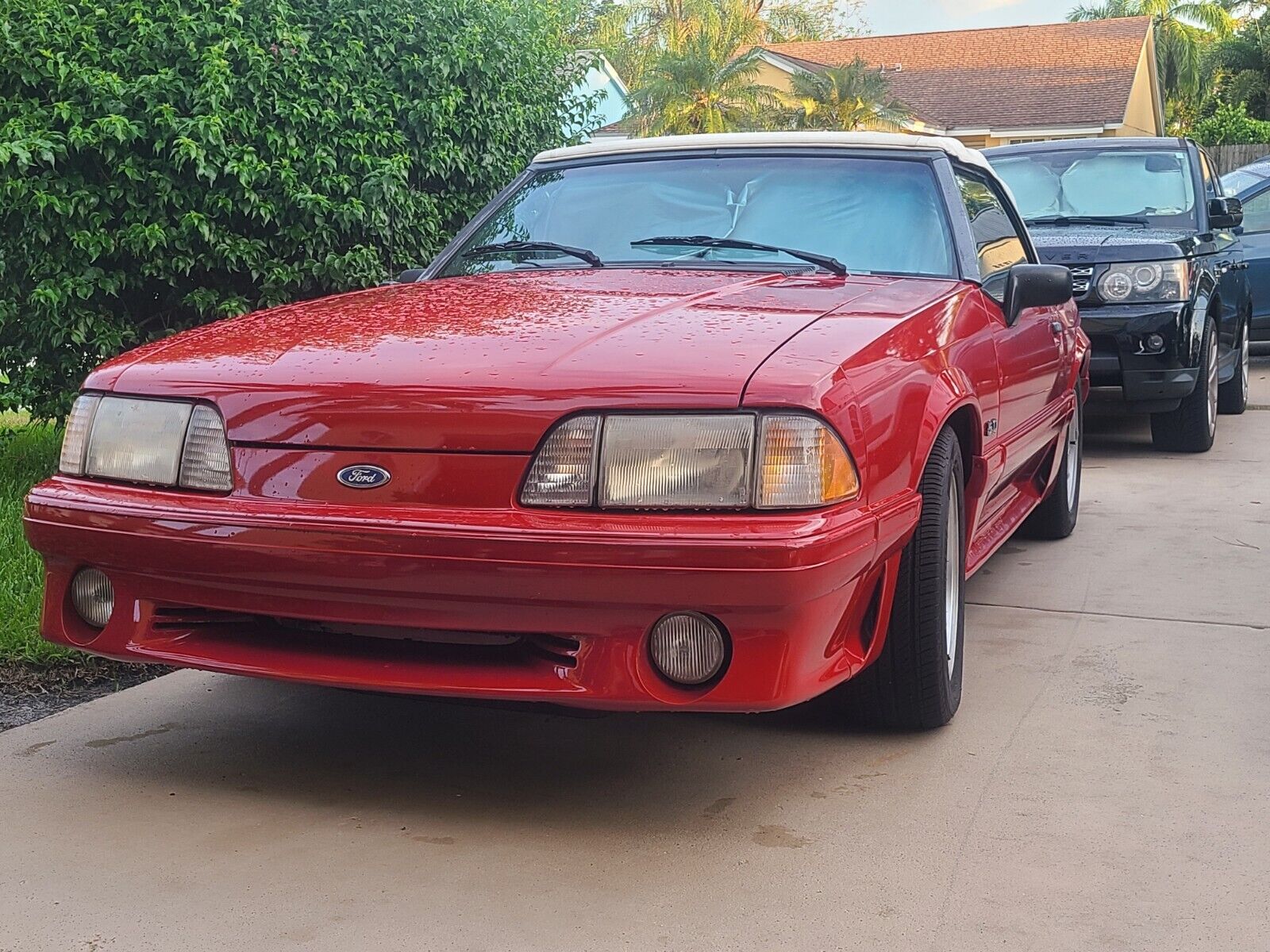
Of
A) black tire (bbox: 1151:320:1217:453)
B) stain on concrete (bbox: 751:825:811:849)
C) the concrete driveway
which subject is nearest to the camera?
the concrete driveway

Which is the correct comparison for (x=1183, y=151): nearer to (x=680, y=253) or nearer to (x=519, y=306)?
(x=680, y=253)

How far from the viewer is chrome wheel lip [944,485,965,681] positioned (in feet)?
12.0

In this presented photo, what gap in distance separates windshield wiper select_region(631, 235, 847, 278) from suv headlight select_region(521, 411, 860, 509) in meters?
1.18

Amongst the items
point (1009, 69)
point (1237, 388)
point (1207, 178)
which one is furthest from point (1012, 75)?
point (1207, 178)

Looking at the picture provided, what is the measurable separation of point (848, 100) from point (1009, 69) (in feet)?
20.2

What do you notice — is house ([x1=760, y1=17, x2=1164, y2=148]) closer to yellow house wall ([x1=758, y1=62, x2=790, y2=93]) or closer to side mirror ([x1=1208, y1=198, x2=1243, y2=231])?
yellow house wall ([x1=758, y1=62, x2=790, y2=93])

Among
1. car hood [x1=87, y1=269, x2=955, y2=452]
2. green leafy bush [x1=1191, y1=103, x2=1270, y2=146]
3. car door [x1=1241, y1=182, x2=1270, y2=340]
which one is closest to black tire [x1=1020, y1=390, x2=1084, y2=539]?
car hood [x1=87, y1=269, x2=955, y2=452]

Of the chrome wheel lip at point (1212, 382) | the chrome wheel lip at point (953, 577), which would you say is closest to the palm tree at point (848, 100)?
the chrome wheel lip at point (1212, 382)

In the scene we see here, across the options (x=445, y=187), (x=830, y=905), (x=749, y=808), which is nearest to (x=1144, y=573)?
(x=749, y=808)

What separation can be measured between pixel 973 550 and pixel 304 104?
3446 mm

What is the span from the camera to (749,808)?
314cm

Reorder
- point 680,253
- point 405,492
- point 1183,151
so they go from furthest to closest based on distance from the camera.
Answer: point 1183,151 → point 680,253 → point 405,492

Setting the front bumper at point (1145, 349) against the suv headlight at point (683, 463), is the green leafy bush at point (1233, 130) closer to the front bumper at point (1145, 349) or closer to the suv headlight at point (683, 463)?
the front bumper at point (1145, 349)

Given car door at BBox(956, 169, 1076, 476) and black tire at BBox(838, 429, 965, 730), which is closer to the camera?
black tire at BBox(838, 429, 965, 730)
